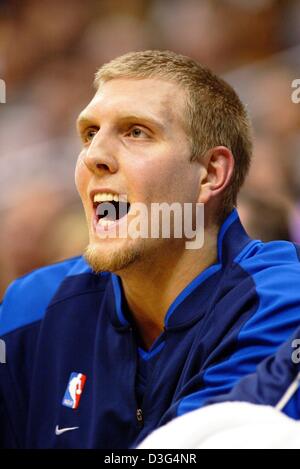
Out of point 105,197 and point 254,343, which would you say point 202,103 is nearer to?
point 105,197

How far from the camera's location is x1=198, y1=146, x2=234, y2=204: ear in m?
1.36

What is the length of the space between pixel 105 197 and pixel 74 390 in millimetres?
380

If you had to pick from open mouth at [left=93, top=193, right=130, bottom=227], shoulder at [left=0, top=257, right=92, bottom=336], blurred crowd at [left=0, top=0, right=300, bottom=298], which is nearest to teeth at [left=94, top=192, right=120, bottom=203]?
open mouth at [left=93, top=193, right=130, bottom=227]

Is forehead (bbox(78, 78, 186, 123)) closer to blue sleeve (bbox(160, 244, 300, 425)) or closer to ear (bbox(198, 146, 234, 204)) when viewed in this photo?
ear (bbox(198, 146, 234, 204))

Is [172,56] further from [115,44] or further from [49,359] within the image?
[115,44]

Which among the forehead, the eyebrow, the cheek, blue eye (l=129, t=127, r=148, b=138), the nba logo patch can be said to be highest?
the forehead

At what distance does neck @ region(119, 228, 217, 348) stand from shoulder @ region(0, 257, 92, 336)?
0.19 metres

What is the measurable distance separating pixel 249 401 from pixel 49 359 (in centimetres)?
63

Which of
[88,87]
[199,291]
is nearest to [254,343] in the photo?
[199,291]

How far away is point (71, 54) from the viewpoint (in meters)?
2.56

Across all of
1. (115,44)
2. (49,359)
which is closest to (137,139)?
(49,359)

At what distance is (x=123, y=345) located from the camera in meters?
1.31
